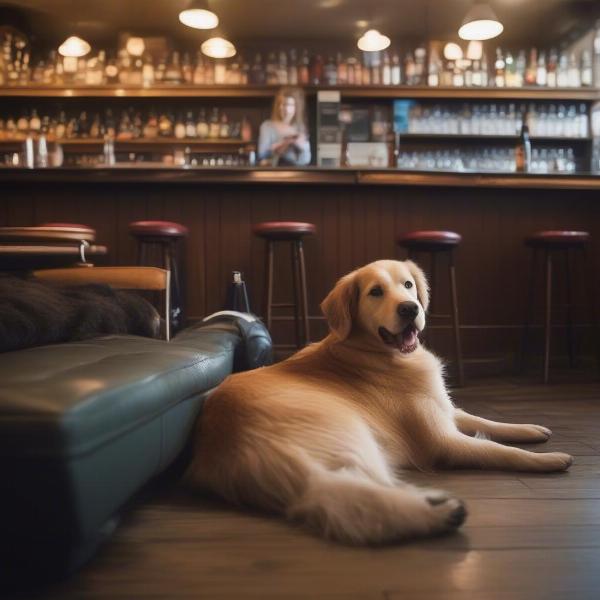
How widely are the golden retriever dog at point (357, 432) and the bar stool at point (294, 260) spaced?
145 cm

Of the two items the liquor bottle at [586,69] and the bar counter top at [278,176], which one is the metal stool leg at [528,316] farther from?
the liquor bottle at [586,69]

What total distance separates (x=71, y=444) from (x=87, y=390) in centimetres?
10

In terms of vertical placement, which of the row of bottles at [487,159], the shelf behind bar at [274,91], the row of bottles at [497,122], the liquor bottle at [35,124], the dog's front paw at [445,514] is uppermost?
the shelf behind bar at [274,91]

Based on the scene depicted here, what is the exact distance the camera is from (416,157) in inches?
230

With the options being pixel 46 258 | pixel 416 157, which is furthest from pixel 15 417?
pixel 416 157

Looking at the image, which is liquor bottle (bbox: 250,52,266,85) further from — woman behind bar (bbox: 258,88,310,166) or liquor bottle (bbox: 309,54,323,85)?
liquor bottle (bbox: 309,54,323,85)

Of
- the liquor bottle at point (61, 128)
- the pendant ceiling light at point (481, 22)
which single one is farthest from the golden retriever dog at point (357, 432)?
the liquor bottle at point (61, 128)

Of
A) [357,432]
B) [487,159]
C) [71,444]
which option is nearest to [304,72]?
[487,159]

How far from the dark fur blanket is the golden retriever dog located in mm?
421

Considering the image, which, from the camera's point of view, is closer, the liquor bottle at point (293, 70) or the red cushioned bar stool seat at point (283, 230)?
the red cushioned bar stool seat at point (283, 230)

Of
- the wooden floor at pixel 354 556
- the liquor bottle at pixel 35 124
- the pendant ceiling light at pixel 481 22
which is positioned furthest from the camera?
the liquor bottle at pixel 35 124

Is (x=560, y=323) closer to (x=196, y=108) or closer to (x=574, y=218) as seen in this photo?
(x=574, y=218)

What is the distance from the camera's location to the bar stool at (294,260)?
3213 mm

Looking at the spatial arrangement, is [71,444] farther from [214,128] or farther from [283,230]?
[214,128]
